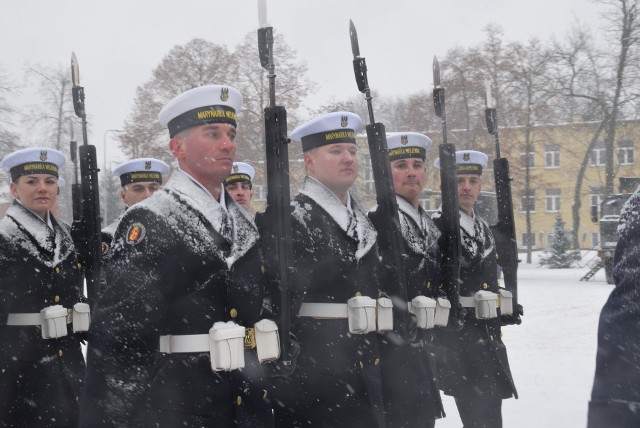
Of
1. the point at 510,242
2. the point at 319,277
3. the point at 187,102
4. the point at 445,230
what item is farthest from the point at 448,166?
the point at 187,102

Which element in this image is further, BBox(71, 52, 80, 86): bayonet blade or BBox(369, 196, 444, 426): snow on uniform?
BBox(71, 52, 80, 86): bayonet blade

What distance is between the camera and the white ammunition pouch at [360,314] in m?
3.52

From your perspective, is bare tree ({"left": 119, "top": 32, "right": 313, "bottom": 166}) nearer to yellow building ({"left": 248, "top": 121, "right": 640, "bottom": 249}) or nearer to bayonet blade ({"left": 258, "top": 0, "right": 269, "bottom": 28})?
yellow building ({"left": 248, "top": 121, "right": 640, "bottom": 249})

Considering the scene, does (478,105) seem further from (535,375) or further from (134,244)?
(134,244)

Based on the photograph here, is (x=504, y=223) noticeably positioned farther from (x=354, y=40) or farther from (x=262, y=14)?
(x=262, y=14)

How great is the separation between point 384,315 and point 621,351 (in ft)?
7.90

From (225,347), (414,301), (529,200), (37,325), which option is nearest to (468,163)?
(414,301)

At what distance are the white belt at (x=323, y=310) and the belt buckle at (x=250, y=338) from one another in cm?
72

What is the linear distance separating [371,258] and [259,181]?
20.4 meters

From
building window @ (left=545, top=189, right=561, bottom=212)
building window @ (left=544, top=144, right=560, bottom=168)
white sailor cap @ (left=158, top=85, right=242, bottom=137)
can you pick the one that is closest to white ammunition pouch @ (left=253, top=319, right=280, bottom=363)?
white sailor cap @ (left=158, top=85, right=242, bottom=137)

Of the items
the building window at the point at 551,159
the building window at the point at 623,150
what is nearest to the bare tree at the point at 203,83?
the building window at the point at 623,150

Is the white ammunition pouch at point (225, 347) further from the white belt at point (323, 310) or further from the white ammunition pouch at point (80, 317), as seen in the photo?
the white ammunition pouch at point (80, 317)

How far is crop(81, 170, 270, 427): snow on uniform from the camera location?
2.37 m

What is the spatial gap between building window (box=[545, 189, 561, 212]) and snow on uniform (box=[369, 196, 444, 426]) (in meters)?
46.0
